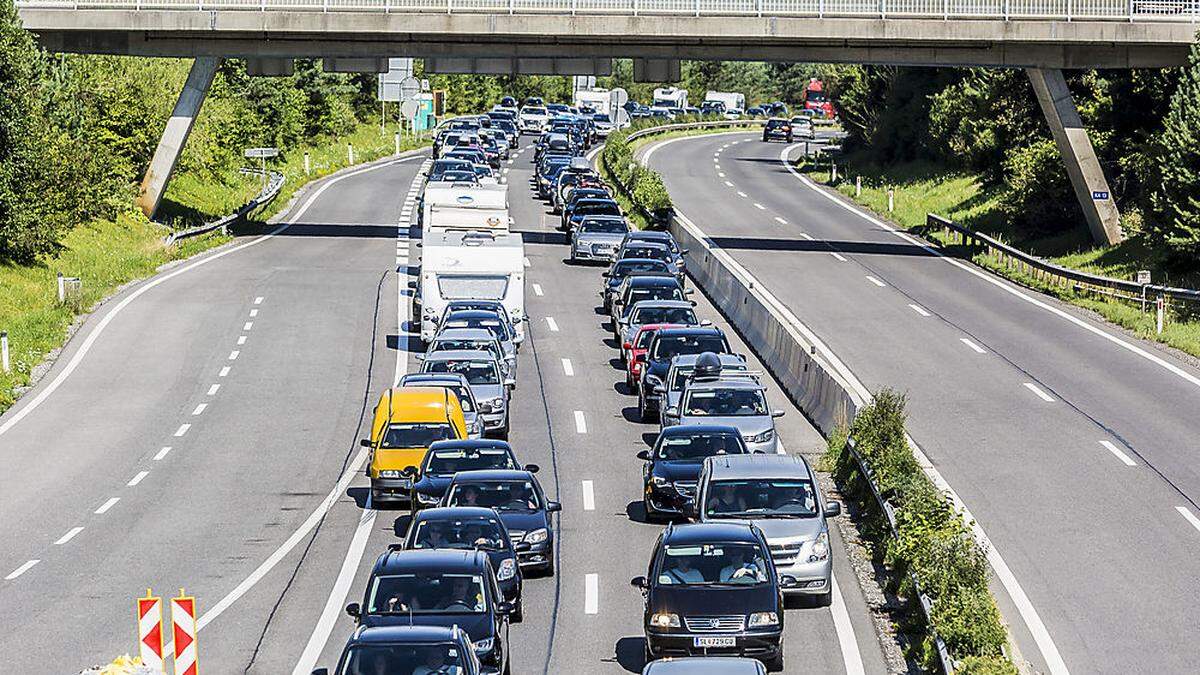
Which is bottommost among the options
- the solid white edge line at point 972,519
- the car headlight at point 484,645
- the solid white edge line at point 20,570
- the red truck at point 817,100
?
the solid white edge line at point 20,570

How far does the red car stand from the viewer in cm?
3806

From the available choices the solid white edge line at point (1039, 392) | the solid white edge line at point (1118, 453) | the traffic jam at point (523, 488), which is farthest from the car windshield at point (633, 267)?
the solid white edge line at point (1118, 453)

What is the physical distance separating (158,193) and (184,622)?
44.1 meters

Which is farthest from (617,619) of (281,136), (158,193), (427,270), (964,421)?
(281,136)

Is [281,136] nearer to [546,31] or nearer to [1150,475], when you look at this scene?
[546,31]

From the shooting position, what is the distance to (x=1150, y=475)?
2834cm

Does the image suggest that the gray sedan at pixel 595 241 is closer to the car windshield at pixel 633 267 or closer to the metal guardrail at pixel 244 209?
the car windshield at pixel 633 267

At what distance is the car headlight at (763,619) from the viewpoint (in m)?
19.0

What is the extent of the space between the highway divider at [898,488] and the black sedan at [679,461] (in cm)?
212

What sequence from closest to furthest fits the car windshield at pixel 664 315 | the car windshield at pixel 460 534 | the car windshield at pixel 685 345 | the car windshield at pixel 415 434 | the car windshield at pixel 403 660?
the car windshield at pixel 403 660, the car windshield at pixel 460 534, the car windshield at pixel 415 434, the car windshield at pixel 685 345, the car windshield at pixel 664 315

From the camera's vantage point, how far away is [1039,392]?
35.3 m

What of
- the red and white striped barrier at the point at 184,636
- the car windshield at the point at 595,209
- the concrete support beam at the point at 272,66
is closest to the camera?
the red and white striped barrier at the point at 184,636

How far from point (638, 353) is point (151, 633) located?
22.9m

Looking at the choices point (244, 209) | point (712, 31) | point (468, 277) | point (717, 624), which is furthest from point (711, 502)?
point (244, 209)
